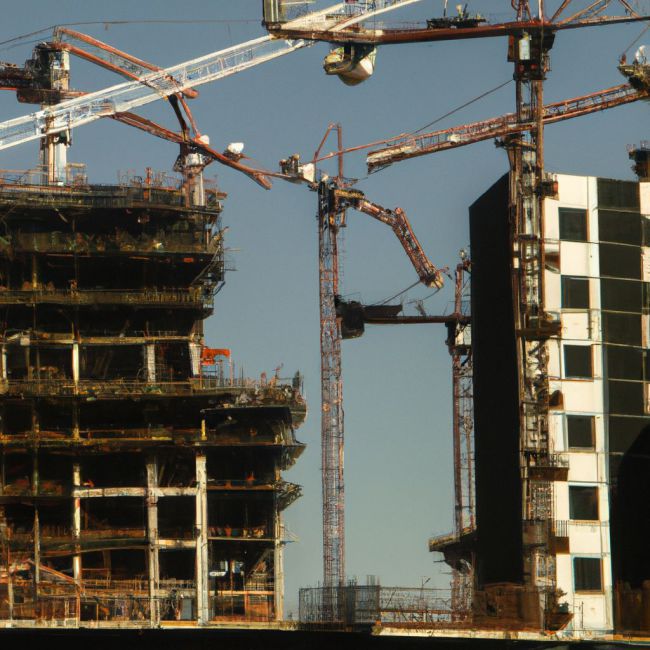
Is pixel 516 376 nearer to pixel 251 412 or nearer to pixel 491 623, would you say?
pixel 491 623

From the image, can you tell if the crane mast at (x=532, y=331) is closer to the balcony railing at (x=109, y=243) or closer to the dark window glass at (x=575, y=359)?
the dark window glass at (x=575, y=359)

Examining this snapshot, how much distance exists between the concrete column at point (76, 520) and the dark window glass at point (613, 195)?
53562 mm

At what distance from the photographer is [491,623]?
430 feet

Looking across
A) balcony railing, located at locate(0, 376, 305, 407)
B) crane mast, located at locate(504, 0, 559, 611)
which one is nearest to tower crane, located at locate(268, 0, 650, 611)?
crane mast, located at locate(504, 0, 559, 611)

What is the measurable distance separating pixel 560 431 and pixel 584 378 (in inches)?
164

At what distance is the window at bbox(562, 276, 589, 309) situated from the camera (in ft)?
467

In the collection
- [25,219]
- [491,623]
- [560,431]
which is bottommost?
[491,623]

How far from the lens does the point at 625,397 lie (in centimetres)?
14100

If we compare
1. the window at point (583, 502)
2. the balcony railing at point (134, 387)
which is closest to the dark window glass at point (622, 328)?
the window at point (583, 502)

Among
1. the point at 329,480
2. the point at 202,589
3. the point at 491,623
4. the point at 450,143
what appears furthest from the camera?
the point at 329,480

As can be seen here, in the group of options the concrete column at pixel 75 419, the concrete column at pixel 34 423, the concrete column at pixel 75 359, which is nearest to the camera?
the concrete column at pixel 34 423

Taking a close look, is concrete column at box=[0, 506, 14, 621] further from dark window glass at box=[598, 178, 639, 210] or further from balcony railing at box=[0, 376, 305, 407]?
dark window glass at box=[598, 178, 639, 210]

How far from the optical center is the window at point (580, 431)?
140375mm

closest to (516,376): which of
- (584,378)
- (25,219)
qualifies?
(584,378)
